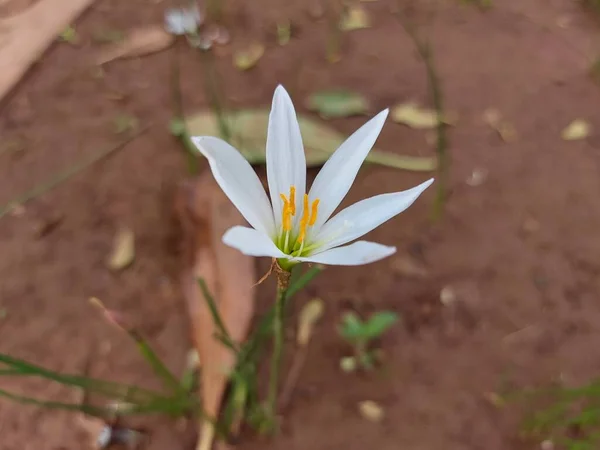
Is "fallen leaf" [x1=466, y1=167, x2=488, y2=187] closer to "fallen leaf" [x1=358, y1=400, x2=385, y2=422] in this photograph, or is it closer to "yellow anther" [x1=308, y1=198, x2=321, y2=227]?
"fallen leaf" [x1=358, y1=400, x2=385, y2=422]

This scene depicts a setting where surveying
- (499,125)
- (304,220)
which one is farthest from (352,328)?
(499,125)

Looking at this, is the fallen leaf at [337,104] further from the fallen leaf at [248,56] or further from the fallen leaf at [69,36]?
the fallen leaf at [69,36]

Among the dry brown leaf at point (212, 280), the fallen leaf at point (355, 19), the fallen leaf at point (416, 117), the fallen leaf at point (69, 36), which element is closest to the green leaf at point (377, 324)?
the dry brown leaf at point (212, 280)

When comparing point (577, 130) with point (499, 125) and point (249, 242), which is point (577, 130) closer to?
point (499, 125)

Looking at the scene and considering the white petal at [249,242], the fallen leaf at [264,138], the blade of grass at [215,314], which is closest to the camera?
the white petal at [249,242]

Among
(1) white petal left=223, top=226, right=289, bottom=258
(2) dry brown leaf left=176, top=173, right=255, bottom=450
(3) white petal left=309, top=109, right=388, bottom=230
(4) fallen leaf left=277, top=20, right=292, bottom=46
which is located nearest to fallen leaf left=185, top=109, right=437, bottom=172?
(2) dry brown leaf left=176, top=173, right=255, bottom=450

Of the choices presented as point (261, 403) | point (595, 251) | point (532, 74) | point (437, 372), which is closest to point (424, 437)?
point (437, 372)
